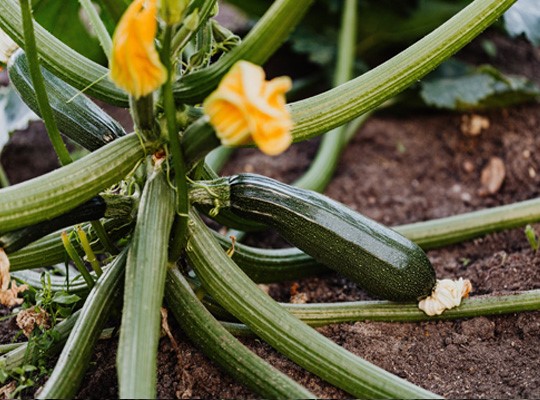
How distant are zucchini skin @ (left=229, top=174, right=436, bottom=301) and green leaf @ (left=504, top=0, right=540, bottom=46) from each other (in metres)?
1.26

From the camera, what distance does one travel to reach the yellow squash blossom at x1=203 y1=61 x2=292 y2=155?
1409 mm

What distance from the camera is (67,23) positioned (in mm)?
2957

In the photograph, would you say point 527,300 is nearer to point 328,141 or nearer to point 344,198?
point 344,198

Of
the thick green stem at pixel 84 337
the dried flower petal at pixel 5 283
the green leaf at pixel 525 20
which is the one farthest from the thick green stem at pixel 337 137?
the dried flower petal at pixel 5 283

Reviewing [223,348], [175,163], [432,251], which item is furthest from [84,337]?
[432,251]

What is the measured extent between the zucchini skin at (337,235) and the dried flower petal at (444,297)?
3cm

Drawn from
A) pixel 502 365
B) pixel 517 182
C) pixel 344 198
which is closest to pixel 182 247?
pixel 502 365

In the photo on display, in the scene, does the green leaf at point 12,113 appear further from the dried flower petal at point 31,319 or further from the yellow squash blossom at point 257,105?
the yellow squash blossom at point 257,105

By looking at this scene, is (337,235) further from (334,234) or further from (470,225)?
(470,225)

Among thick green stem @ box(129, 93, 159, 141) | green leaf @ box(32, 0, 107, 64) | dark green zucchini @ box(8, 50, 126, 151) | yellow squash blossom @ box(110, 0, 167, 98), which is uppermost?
A: green leaf @ box(32, 0, 107, 64)

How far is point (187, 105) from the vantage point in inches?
71.4

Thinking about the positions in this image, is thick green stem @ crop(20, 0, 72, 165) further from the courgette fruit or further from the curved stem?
the curved stem

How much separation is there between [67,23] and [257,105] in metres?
1.83

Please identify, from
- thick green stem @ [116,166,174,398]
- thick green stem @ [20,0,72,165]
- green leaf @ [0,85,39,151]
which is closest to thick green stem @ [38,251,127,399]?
thick green stem @ [116,166,174,398]
